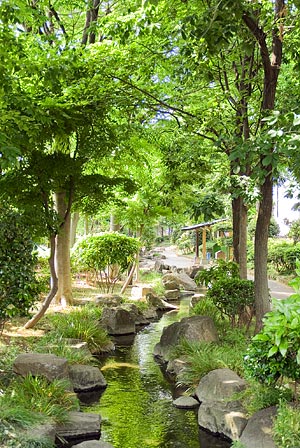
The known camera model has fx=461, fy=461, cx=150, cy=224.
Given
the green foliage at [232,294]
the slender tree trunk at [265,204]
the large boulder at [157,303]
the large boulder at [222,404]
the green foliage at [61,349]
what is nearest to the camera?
the large boulder at [222,404]

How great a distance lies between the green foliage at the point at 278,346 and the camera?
4.16 meters

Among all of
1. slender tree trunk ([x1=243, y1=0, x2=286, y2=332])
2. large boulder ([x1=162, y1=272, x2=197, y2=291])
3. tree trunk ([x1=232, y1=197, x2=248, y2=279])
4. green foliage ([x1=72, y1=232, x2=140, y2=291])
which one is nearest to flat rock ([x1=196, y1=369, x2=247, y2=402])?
slender tree trunk ([x1=243, y1=0, x2=286, y2=332])

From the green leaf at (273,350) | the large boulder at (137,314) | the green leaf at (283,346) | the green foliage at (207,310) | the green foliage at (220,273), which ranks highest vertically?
the green foliage at (220,273)

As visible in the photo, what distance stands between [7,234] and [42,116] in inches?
78.1

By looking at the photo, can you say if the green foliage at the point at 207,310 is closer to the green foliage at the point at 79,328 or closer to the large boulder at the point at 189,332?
the large boulder at the point at 189,332

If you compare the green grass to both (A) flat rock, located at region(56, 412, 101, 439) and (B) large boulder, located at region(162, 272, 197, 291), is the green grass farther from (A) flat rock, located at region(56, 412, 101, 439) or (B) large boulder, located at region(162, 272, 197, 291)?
(B) large boulder, located at region(162, 272, 197, 291)

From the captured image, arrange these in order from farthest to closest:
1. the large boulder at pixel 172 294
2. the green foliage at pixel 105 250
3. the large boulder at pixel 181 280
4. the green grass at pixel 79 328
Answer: the large boulder at pixel 181 280 → the large boulder at pixel 172 294 → the green foliage at pixel 105 250 → the green grass at pixel 79 328

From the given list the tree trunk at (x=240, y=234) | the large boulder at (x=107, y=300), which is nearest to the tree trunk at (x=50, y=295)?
the large boulder at (x=107, y=300)

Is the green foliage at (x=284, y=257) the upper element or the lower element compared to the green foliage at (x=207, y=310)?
upper

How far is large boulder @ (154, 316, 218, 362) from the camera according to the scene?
27.3ft

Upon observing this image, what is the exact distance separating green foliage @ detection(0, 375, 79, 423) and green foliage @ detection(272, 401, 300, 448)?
2.54 meters

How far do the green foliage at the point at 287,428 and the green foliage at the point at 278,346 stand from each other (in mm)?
326

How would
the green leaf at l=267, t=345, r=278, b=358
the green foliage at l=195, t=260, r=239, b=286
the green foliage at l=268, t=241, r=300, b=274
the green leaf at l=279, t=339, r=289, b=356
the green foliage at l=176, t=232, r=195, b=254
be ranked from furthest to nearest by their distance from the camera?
the green foliage at l=176, t=232, r=195, b=254 → the green foliage at l=268, t=241, r=300, b=274 → the green foliage at l=195, t=260, r=239, b=286 → the green leaf at l=267, t=345, r=278, b=358 → the green leaf at l=279, t=339, r=289, b=356

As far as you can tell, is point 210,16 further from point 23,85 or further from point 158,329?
point 158,329
